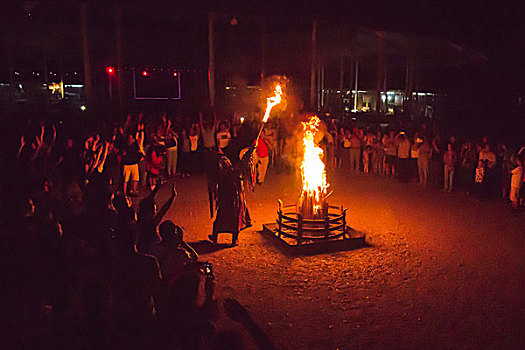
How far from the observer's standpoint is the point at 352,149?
669 inches

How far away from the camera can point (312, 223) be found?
31.4ft

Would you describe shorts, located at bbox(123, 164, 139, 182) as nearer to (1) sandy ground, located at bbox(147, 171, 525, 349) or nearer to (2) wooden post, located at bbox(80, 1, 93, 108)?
(1) sandy ground, located at bbox(147, 171, 525, 349)

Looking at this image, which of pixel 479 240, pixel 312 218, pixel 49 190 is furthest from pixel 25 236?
pixel 479 240

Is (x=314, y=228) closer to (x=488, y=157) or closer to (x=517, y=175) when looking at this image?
(x=517, y=175)

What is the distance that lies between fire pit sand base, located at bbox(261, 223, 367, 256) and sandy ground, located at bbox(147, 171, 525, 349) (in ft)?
0.56

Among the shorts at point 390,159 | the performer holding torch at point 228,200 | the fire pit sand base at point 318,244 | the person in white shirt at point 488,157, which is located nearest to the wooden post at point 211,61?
the shorts at point 390,159

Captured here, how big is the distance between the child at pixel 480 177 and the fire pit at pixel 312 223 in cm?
499

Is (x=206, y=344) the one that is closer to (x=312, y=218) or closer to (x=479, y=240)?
(x=312, y=218)

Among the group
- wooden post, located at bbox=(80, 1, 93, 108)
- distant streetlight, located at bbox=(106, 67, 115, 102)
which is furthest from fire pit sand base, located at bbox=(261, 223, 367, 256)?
distant streetlight, located at bbox=(106, 67, 115, 102)

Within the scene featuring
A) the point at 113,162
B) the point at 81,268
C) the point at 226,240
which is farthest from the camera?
the point at 113,162

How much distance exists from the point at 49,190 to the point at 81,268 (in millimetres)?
2676

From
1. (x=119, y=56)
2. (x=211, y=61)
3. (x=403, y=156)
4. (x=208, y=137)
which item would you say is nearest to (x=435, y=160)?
(x=403, y=156)

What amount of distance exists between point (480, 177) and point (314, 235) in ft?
19.7

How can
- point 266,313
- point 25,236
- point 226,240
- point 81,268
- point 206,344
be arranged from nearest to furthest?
1. point 206,344
2. point 81,268
3. point 25,236
4. point 266,313
5. point 226,240
